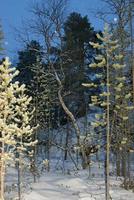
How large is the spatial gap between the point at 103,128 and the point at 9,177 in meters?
12.8

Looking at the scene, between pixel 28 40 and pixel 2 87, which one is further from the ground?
pixel 28 40

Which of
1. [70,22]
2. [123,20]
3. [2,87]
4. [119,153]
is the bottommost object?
[119,153]

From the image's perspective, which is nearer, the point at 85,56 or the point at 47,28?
the point at 47,28

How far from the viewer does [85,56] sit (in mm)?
55906

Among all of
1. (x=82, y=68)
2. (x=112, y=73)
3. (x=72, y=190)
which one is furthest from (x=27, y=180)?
(x=82, y=68)

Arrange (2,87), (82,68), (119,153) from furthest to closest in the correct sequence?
(82,68), (119,153), (2,87)

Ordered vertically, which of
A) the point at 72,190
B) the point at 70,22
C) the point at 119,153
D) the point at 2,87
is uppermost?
the point at 70,22

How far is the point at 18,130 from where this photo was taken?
25.1 metres

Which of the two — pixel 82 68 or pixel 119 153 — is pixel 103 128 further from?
pixel 82 68

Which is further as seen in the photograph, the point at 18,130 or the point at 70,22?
the point at 70,22

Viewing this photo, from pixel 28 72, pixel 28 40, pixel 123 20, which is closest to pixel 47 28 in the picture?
pixel 28 40

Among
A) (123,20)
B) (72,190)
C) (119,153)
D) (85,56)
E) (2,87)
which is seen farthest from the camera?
(85,56)

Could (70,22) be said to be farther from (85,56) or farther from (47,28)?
(47,28)

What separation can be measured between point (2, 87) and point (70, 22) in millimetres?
34254
